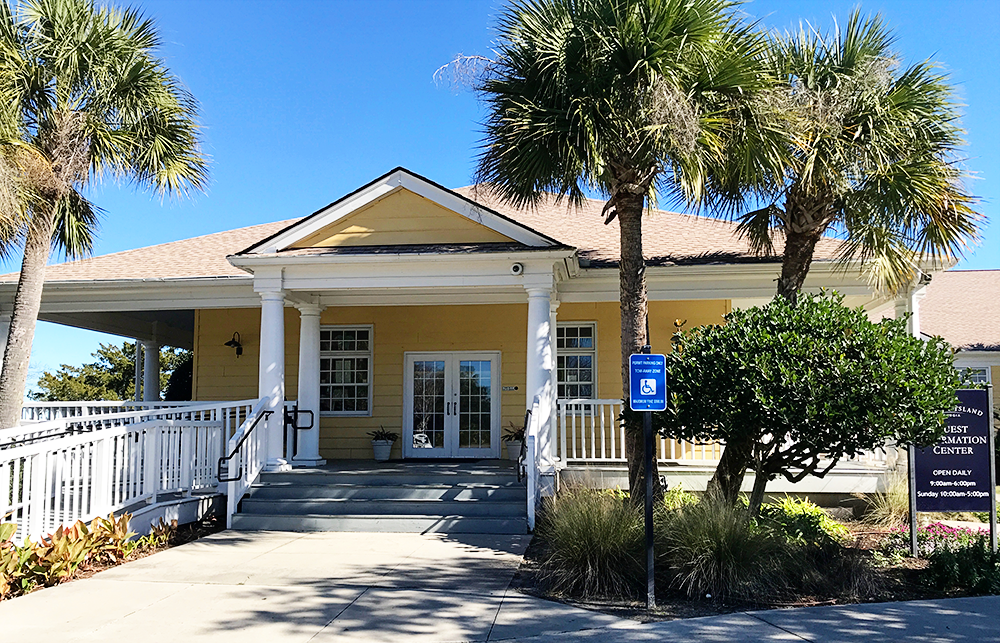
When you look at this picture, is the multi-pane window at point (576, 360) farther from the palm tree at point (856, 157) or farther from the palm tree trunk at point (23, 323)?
the palm tree trunk at point (23, 323)

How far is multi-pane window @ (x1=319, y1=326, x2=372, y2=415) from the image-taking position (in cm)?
1546

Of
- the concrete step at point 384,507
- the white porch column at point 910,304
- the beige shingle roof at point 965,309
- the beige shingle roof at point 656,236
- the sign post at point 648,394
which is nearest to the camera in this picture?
the sign post at point 648,394

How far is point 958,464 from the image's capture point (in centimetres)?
857

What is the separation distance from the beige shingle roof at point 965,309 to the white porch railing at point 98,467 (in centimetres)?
1725

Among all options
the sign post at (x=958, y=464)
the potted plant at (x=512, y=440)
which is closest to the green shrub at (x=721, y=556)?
the sign post at (x=958, y=464)

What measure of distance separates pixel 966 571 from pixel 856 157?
4777 millimetres

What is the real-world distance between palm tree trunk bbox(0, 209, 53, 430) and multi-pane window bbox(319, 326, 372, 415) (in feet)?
18.2

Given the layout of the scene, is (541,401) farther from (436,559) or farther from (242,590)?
(242,590)

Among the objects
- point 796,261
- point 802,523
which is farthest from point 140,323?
point 802,523

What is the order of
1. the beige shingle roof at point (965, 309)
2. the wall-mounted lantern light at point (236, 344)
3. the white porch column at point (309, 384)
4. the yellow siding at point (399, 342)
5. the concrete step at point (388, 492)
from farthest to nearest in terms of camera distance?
1. the beige shingle roof at point (965, 309)
2. the wall-mounted lantern light at point (236, 344)
3. the yellow siding at point (399, 342)
4. the white porch column at point (309, 384)
5. the concrete step at point (388, 492)

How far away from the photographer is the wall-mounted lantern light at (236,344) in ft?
51.9

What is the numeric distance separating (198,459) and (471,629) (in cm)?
629

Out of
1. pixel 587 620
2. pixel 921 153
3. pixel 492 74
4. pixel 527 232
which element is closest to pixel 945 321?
pixel 921 153

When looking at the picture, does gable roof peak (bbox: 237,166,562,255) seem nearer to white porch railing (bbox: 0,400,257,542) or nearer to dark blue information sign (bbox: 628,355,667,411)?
white porch railing (bbox: 0,400,257,542)
